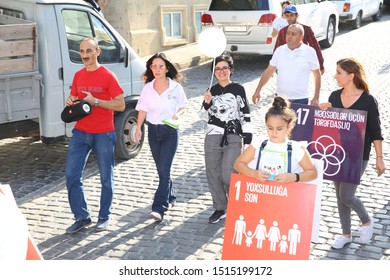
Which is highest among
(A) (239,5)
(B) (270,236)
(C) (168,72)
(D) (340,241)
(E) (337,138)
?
(A) (239,5)

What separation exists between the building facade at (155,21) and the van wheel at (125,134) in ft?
27.8

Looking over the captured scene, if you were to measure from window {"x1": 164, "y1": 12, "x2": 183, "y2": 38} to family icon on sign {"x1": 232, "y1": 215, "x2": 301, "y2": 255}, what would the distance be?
A: 14.2m

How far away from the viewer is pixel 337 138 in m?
5.33

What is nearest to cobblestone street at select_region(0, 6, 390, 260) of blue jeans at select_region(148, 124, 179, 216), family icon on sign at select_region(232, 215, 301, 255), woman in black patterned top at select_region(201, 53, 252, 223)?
blue jeans at select_region(148, 124, 179, 216)

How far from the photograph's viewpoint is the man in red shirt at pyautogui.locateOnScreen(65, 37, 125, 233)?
231 inches

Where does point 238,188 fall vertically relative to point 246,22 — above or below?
below

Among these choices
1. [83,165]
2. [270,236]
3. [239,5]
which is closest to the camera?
[270,236]

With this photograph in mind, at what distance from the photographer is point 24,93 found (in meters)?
7.11

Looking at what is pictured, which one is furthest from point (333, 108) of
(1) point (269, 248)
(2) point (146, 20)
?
(2) point (146, 20)

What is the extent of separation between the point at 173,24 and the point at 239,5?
13.1 feet

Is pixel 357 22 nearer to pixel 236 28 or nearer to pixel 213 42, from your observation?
pixel 236 28

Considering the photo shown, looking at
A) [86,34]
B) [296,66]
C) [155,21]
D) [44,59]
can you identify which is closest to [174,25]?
[155,21]

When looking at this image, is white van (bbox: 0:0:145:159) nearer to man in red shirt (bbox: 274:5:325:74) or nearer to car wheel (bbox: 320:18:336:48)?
man in red shirt (bbox: 274:5:325:74)

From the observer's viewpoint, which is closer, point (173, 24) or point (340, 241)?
point (340, 241)
